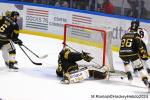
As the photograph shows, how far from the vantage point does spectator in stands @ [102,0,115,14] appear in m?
12.6

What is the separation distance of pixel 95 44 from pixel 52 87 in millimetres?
1276

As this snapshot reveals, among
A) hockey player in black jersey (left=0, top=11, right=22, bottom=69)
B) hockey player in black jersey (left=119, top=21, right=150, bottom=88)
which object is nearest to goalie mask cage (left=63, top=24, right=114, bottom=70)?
hockey player in black jersey (left=119, top=21, right=150, bottom=88)

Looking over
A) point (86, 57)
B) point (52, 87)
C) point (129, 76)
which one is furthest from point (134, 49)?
point (52, 87)

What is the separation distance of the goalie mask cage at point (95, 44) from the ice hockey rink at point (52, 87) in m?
0.37

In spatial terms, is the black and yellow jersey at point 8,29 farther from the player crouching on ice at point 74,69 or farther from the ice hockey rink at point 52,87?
the player crouching on ice at point 74,69

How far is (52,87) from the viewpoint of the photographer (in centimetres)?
844

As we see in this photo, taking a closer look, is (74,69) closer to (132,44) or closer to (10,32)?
(132,44)

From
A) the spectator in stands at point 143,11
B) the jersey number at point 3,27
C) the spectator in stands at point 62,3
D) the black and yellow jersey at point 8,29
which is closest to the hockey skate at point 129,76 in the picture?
the black and yellow jersey at point 8,29

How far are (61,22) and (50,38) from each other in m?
0.49

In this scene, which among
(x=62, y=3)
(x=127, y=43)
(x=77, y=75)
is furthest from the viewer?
(x=62, y=3)

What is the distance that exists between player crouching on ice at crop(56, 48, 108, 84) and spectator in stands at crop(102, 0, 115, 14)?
12.4 ft

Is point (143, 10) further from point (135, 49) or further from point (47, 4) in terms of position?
point (135, 49)

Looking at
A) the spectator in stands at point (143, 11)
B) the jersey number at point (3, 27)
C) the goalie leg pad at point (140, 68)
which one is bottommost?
the goalie leg pad at point (140, 68)

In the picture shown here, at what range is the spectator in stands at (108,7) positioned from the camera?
12.6 m
